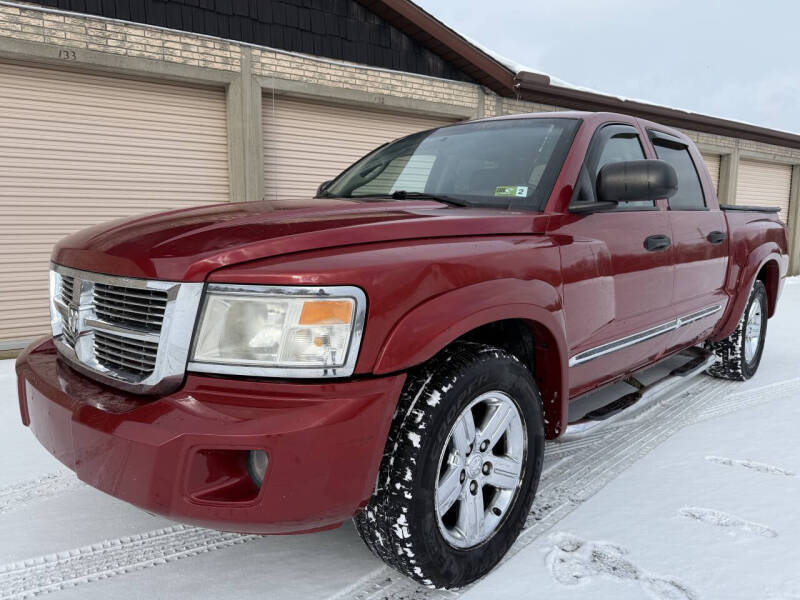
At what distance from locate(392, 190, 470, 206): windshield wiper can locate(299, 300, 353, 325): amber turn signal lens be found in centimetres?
99

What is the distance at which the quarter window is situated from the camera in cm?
341

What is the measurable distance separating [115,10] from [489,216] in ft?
18.5

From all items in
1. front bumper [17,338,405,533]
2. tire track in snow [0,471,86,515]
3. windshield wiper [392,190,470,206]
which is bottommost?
tire track in snow [0,471,86,515]

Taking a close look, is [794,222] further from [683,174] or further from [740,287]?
[683,174]

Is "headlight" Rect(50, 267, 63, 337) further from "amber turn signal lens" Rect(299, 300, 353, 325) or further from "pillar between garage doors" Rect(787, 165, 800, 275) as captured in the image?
"pillar between garage doors" Rect(787, 165, 800, 275)

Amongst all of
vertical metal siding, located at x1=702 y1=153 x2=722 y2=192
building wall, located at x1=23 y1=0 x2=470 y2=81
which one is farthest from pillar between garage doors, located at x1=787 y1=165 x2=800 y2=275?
building wall, located at x1=23 y1=0 x2=470 y2=81

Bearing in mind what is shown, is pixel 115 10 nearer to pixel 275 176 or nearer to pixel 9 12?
pixel 9 12

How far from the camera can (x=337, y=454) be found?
1555 mm

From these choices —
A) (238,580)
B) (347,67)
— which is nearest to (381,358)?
(238,580)

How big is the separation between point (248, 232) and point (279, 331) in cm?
35

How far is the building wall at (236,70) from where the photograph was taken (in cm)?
558

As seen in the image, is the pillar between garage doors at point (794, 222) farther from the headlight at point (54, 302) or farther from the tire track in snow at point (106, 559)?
the headlight at point (54, 302)

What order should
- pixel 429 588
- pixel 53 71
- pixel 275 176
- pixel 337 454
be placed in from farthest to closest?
pixel 275 176, pixel 53 71, pixel 429 588, pixel 337 454

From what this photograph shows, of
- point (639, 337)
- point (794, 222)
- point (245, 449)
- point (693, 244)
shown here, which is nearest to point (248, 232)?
point (245, 449)
